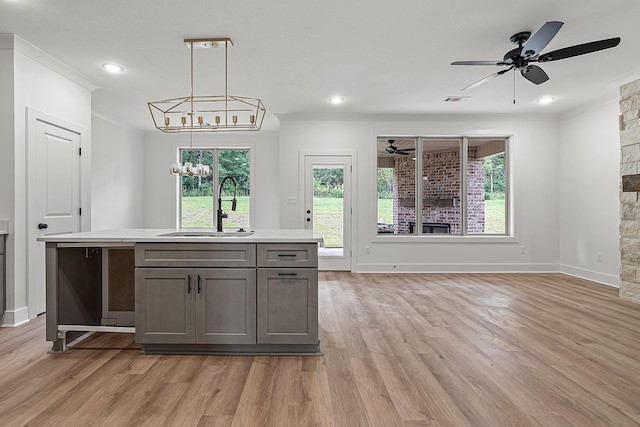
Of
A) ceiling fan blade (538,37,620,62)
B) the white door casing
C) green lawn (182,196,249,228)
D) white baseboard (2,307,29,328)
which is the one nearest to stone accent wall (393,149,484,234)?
the white door casing

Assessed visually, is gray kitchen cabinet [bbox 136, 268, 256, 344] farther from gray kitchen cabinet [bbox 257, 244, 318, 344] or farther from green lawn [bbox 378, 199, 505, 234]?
green lawn [bbox 378, 199, 505, 234]

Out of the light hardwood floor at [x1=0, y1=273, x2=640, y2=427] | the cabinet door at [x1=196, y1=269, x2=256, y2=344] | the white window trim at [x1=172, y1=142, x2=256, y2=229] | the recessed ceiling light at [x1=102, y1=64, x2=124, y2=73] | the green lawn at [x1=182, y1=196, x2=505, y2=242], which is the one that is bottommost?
the light hardwood floor at [x1=0, y1=273, x2=640, y2=427]

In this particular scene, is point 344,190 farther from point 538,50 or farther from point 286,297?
point 286,297

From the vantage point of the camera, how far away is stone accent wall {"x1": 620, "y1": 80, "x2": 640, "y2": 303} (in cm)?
420

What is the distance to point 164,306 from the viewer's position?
262cm

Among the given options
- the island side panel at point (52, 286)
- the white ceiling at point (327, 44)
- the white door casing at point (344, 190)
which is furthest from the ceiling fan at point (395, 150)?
the island side panel at point (52, 286)

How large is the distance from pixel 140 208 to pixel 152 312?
5.51m

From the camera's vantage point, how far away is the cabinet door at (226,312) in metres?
2.60

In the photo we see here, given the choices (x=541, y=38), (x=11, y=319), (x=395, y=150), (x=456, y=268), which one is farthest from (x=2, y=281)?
(x=456, y=268)

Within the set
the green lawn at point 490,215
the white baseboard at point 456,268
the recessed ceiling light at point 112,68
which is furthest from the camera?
the green lawn at point 490,215

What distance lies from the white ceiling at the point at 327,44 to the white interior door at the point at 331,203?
3.96 feet

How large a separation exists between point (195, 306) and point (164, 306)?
0.74 feet

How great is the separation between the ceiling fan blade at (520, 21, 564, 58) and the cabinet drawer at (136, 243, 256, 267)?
8.69 feet

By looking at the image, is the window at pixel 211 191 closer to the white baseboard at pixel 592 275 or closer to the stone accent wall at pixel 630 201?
the white baseboard at pixel 592 275
